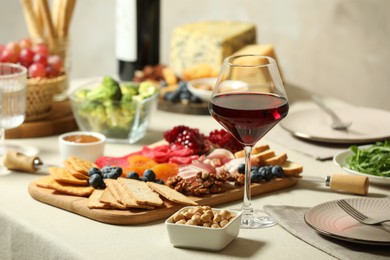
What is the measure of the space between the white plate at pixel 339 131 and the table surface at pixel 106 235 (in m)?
0.18

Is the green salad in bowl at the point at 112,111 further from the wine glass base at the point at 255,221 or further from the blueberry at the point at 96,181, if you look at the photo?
the wine glass base at the point at 255,221

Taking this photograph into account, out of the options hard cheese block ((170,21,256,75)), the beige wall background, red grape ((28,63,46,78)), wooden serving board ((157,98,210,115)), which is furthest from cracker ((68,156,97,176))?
the beige wall background

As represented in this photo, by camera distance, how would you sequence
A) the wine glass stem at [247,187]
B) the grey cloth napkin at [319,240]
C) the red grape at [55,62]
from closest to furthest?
the grey cloth napkin at [319,240]
the wine glass stem at [247,187]
the red grape at [55,62]

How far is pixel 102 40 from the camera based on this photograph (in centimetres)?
486

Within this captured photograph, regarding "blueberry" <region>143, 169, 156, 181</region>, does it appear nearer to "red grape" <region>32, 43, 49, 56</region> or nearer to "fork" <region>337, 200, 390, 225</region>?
"fork" <region>337, 200, 390, 225</region>

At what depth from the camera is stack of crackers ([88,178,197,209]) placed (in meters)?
1.39

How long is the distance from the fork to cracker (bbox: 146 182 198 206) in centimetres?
27

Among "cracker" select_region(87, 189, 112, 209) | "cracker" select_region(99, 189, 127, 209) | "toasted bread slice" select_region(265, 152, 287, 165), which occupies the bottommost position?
"cracker" select_region(87, 189, 112, 209)

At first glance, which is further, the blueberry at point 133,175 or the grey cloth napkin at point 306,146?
the grey cloth napkin at point 306,146

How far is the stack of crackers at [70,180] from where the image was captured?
149 cm

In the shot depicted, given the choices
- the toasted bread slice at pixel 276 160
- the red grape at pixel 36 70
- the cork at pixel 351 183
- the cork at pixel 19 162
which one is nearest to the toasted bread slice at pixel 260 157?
the toasted bread slice at pixel 276 160

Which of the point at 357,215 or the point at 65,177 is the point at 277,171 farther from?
the point at 65,177

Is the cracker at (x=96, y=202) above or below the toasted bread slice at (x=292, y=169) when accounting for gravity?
below

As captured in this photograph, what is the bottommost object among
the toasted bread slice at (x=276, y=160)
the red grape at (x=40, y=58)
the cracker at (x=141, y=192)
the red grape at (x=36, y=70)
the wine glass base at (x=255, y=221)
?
the wine glass base at (x=255, y=221)
